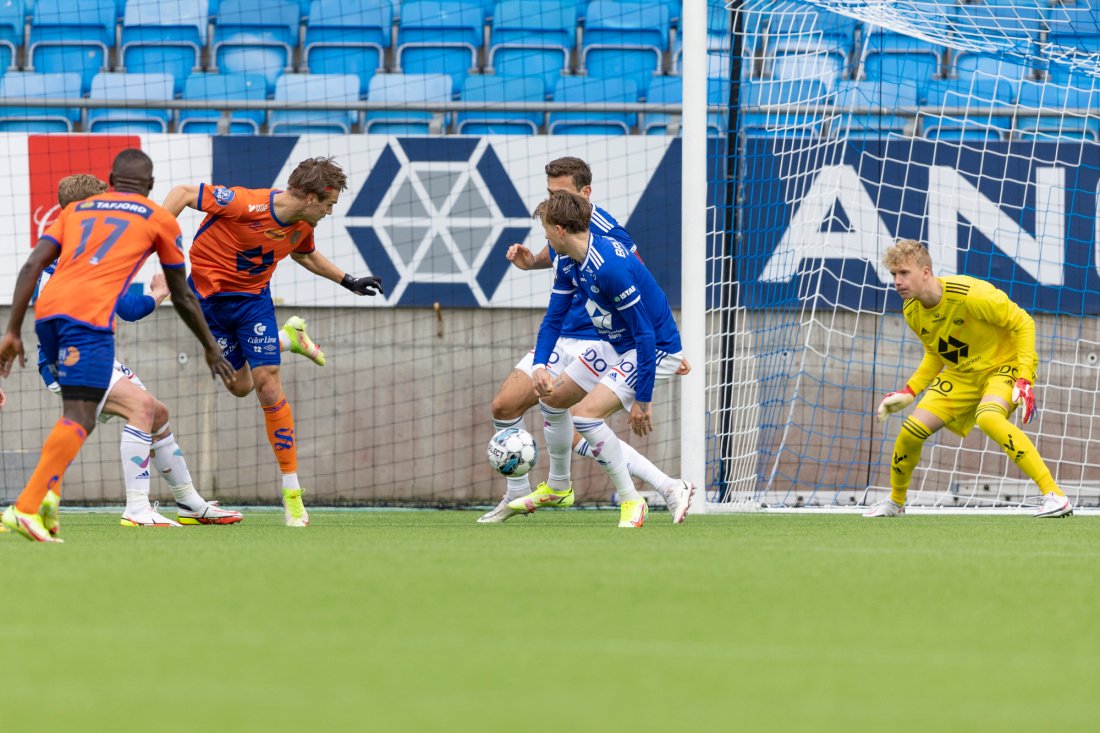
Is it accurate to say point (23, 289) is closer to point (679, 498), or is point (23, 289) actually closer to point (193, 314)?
point (193, 314)

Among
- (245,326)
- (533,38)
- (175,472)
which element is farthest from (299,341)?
(533,38)

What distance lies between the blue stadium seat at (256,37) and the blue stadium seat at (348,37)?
224 millimetres

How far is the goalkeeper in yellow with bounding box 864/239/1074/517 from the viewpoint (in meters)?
7.96

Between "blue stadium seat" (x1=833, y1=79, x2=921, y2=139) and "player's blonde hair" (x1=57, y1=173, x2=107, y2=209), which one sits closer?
"player's blonde hair" (x1=57, y1=173, x2=107, y2=209)

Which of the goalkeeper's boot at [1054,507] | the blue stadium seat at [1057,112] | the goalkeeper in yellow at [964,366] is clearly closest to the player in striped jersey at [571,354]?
the goalkeeper in yellow at [964,366]

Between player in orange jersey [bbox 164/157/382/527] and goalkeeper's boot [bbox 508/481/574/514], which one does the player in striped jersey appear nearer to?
goalkeeper's boot [bbox 508/481/574/514]

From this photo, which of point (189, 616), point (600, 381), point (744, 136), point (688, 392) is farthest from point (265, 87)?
point (189, 616)

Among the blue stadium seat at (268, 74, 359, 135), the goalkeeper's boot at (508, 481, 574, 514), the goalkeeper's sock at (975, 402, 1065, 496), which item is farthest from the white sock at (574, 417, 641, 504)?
the blue stadium seat at (268, 74, 359, 135)

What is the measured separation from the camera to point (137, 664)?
107 inches

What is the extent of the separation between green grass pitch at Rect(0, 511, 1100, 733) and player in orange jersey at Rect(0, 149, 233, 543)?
317mm

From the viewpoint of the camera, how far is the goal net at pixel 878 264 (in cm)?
1002

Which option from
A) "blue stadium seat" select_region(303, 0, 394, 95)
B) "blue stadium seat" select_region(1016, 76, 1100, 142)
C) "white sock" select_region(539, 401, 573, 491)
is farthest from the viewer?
"blue stadium seat" select_region(303, 0, 394, 95)

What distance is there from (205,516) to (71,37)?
21.8ft

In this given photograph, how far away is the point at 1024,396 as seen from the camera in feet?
25.5
